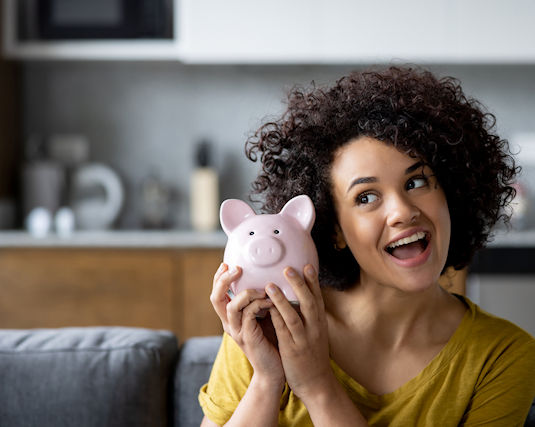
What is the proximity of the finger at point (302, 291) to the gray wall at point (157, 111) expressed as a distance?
7.70ft

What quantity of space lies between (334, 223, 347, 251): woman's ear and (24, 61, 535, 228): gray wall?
2.10m

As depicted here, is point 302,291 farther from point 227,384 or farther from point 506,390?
point 506,390

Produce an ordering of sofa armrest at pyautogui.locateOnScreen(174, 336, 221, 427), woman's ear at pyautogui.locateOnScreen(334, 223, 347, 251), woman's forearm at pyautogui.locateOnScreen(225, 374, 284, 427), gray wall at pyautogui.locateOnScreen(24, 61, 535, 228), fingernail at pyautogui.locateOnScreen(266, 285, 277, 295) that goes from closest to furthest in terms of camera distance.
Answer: fingernail at pyautogui.locateOnScreen(266, 285, 277, 295) → woman's forearm at pyautogui.locateOnScreen(225, 374, 284, 427) → woman's ear at pyautogui.locateOnScreen(334, 223, 347, 251) → sofa armrest at pyautogui.locateOnScreen(174, 336, 221, 427) → gray wall at pyautogui.locateOnScreen(24, 61, 535, 228)

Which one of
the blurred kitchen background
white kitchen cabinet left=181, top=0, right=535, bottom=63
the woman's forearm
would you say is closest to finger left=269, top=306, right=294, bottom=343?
the woman's forearm

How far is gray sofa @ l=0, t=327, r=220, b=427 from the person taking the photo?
1290mm

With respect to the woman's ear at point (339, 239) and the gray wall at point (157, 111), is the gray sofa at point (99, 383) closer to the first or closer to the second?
the woman's ear at point (339, 239)

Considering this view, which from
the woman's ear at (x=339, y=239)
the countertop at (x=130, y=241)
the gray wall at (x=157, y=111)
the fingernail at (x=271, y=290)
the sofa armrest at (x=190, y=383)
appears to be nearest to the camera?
the fingernail at (x=271, y=290)

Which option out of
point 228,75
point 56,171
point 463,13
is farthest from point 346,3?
point 56,171

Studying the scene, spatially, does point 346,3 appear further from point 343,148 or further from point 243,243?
point 243,243

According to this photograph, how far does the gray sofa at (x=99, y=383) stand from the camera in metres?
1.29

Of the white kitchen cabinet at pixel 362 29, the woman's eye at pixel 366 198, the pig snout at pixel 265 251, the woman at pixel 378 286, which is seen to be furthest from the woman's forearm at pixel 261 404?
the white kitchen cabinet at pixel 362 29

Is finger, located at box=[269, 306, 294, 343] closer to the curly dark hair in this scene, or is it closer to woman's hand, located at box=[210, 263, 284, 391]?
woman's hand, located at box=[210, 263, 284, 391]

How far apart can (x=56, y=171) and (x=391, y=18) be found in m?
1.65

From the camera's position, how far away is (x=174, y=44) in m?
2.97
